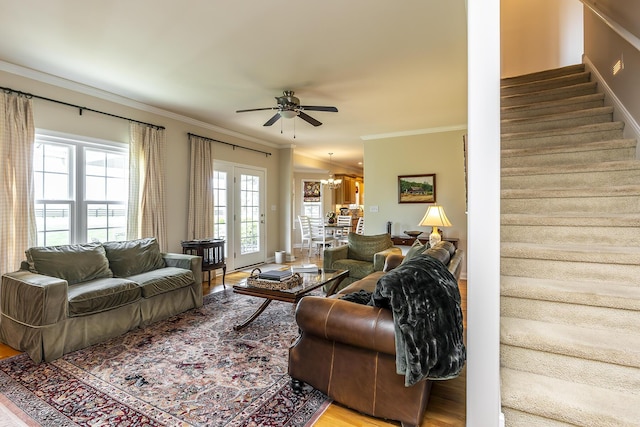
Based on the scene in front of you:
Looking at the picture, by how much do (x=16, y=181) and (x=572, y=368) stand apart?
462 cm

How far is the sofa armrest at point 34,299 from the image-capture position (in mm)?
2434

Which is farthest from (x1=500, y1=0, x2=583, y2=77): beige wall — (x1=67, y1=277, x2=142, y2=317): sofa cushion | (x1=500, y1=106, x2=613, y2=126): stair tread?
(x1=67, y1=277, x2=142, y2=317): sofa cushion

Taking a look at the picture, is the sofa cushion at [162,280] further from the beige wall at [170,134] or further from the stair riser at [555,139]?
the stair riser at [555,139]

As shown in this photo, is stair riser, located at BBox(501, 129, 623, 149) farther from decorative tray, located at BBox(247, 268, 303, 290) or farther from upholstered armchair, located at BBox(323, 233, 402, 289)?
decorative tray, located at BBox(247, 268, 303, 290)

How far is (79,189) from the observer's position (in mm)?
3721

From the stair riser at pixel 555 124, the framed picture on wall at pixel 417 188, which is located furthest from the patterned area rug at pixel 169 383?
the framed picture on wall at pixel 417 188

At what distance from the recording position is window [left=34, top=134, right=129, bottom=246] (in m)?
3.42

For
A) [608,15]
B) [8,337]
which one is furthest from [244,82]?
[608,15]

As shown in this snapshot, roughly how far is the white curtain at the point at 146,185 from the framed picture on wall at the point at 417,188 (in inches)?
159

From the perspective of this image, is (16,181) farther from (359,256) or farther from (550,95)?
(550,95)

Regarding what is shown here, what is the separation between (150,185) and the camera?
4.31 m

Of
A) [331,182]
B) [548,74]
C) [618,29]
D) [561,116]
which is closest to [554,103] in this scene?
[561,116]

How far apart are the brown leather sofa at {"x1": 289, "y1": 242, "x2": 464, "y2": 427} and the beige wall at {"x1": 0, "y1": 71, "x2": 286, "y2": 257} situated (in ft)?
11.7

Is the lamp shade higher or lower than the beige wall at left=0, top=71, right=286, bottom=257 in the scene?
lower
